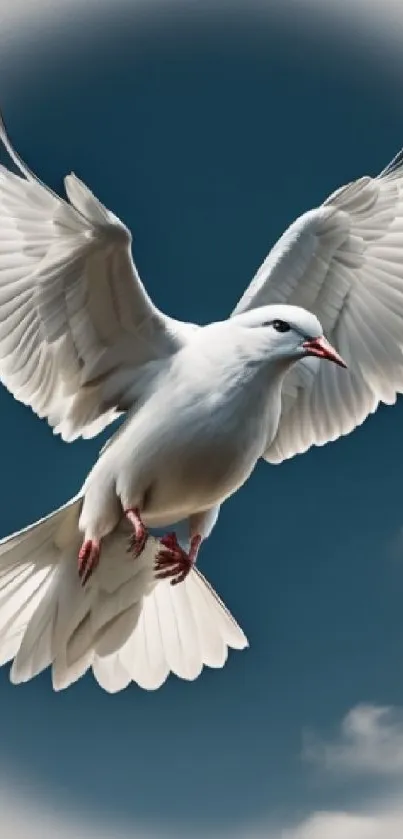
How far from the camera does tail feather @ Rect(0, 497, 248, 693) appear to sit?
5.05 metres

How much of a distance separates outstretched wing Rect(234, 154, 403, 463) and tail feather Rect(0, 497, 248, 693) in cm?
69

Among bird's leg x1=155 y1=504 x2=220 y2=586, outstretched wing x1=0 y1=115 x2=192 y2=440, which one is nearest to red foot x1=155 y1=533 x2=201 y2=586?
bird's leg x1=155 y1=504 x2=220 y2=586

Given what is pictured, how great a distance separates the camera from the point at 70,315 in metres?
4.67

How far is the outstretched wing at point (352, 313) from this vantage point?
5.08 metres

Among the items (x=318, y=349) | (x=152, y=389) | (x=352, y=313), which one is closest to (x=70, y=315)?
(x=152, y=389)

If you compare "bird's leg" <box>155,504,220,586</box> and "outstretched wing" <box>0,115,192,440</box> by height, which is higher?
"outstretched wing" <box>0,115,192,440</box>

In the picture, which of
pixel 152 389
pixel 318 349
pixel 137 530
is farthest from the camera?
pixel 152 389

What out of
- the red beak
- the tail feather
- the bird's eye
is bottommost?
the tail feather

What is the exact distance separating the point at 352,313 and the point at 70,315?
46.8 inches

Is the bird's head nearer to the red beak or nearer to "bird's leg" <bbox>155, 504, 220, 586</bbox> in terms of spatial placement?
the red beak

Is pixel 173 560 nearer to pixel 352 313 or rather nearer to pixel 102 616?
pixel 102 616

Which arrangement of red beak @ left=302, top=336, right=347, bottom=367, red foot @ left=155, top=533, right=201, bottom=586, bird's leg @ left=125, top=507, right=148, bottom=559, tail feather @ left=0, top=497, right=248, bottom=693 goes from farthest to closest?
tail feather @ left=0, top=497, right=248, bottom=693 → red foot @ left=155, top=533, right=201, bottom=586 → bird's leg @ left=125, top=507, right=148, bottom=559 → red beak @ left=302, top=336, right=347, bottom=367

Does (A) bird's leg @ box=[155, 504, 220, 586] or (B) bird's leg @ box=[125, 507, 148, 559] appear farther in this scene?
(A) bird's leg @ box=[155, 504, 220, 586]

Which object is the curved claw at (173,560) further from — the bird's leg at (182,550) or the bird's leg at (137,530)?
the bird's leg at (137,530)
